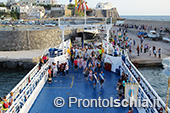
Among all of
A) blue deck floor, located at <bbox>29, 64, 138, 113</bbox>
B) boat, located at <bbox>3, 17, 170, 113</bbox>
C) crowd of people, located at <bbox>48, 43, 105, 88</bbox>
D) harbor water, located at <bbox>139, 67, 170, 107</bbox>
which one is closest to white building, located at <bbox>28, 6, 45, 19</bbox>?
harbor water, located at <bbox>139, 67, 170, 107</bbox>

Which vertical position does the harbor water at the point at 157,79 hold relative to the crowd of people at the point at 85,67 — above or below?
below

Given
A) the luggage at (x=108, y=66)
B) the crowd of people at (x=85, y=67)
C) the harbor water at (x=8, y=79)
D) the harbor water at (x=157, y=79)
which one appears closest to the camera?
the crowd of people at (x=85, y=67)

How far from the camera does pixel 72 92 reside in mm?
10984

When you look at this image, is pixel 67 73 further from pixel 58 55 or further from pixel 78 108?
pixel 78 108

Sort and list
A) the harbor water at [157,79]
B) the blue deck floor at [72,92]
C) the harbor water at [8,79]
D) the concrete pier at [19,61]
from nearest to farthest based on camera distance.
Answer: the blue deck floor at [72,92], the harbor water at [157,79], the harbor water at [8,79], the concrete pier at [19,61]

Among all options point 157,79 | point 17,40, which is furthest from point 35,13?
point 157,79

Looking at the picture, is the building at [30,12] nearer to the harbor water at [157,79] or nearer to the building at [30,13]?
the building at [30,13]

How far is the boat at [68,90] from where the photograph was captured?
8.68m

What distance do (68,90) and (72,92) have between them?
1.28 ft

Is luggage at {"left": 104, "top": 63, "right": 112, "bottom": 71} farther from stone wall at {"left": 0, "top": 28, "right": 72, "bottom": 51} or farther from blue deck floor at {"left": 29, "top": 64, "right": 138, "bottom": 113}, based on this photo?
stone wall at {"left": 0, "top": 28, "right": 72, "bottom": 51}

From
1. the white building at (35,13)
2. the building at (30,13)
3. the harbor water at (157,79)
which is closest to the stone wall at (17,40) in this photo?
the harbor water at (157,79)

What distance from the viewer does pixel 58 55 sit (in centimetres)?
1536

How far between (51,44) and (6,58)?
12.3 meters

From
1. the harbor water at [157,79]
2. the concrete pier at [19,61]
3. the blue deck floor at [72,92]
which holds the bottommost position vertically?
the harbor water at [157,79]
